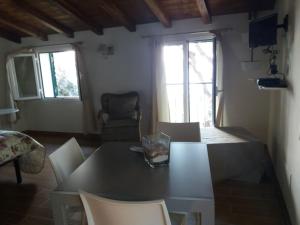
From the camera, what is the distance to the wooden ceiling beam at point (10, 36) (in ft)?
15.5

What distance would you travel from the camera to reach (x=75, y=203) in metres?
1.34

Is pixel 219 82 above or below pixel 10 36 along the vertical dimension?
below

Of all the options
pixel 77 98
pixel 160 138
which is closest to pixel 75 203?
pixel 160 138

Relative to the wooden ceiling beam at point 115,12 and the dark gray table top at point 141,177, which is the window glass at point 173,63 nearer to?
the wooden ceiling beam at point 115,12

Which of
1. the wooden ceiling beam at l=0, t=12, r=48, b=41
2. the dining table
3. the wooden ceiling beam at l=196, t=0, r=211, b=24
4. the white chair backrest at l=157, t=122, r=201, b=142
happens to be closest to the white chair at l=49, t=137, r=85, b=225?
the dining table

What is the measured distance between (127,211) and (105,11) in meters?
3.44

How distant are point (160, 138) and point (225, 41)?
2700 millimetres

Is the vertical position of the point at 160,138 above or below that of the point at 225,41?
below

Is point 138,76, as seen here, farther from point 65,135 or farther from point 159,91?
point 65,135

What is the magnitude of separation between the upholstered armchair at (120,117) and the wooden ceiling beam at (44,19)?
1397 mm

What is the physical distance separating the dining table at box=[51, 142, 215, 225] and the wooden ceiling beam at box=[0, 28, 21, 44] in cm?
425

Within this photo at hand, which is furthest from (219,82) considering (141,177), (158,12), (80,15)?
(141,177)

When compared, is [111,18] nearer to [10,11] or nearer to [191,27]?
[191,27]

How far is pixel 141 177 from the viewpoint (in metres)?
1.47
